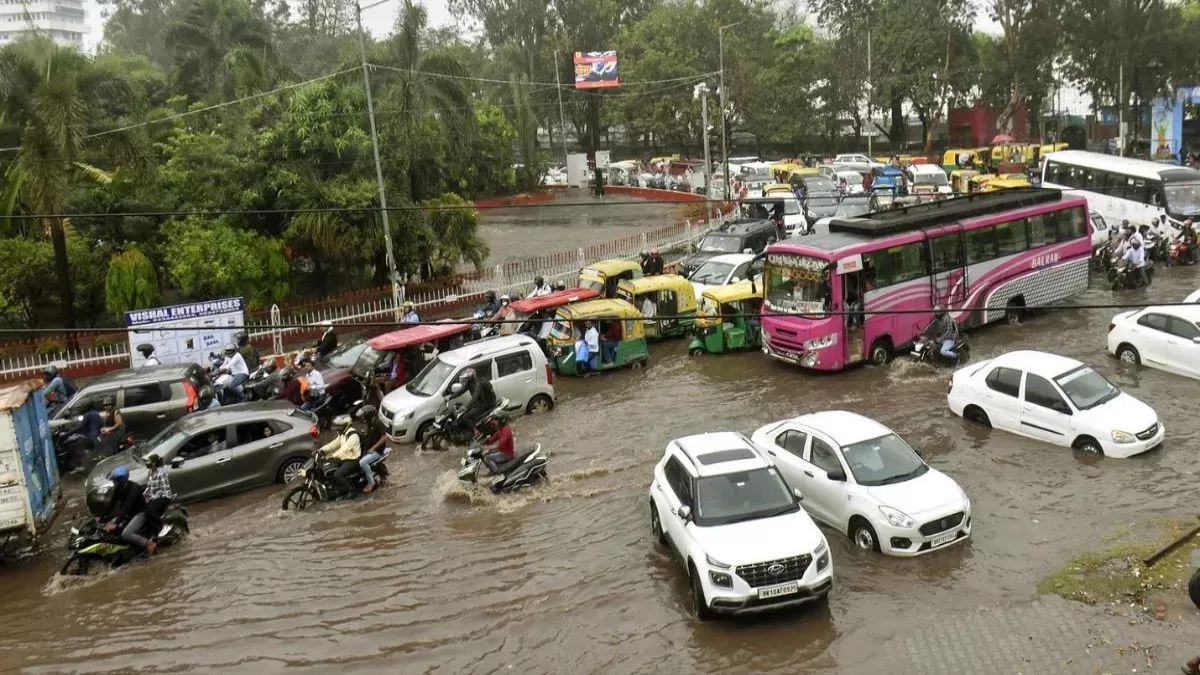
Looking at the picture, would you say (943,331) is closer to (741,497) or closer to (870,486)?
(870,486)

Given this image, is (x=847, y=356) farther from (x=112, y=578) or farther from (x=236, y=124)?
(x=236, y=124)

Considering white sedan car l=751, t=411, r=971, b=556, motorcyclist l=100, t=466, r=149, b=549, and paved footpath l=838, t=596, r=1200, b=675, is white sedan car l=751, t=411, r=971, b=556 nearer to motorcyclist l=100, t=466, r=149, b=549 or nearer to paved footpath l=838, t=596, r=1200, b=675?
paved footpath l=838, t=596, r=1200, b=675

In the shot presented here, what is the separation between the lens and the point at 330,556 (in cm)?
1252

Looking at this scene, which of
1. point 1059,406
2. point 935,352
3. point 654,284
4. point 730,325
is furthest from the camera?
point 654,284

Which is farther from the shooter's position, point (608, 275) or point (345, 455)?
point (608, 275)

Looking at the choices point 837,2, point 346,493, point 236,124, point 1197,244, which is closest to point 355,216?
point 236,124

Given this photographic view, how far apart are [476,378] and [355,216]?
1129 centimetres

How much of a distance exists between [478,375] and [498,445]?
3015 millimetres

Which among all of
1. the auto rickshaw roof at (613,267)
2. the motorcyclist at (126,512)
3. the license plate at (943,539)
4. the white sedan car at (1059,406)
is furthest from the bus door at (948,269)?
the motorcyclist at (126,512)

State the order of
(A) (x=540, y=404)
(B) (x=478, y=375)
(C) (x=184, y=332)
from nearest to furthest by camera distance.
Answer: (B) (x=478, y=375)
(A) (x=540, y=404)
(C) (x=184, y=332)

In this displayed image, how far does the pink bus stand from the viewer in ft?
63.0

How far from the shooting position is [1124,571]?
10.7 meters

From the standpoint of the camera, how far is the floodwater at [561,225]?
39344 millimetres

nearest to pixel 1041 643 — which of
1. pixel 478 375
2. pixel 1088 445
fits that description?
pixel 1088 445
